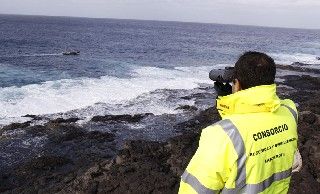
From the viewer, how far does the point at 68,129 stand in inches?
719

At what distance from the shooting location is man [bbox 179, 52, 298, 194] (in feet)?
7.93

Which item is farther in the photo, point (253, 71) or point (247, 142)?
point (253, 71)

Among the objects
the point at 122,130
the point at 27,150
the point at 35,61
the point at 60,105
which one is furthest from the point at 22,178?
the point at 35,61

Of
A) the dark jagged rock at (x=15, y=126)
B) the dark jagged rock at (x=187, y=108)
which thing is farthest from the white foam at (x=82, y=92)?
the dark jagged rock at (x=15, y=126)

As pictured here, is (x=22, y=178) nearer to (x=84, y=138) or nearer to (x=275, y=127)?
(x=84, y=138)

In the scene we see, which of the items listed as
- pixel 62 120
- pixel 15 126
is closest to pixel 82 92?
pixel 62 120

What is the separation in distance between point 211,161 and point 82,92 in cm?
2532

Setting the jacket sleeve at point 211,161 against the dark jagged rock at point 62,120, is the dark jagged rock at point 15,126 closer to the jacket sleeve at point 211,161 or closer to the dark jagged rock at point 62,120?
the dark jagged rock at point 62,120

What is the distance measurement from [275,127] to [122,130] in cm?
1647

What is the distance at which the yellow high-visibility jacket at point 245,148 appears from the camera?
2410 millimetres

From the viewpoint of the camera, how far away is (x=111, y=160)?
34.5 feet

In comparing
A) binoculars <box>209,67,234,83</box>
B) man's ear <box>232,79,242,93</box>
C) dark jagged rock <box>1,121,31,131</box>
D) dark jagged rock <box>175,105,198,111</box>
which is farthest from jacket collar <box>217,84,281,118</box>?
dark jagged rock <box>175,105,198,111</box>

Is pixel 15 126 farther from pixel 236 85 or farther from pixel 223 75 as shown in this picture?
pixel 236 85

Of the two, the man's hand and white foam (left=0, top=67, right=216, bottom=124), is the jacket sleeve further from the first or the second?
white foam (left=0, top=67, right=216, bottom=124)
